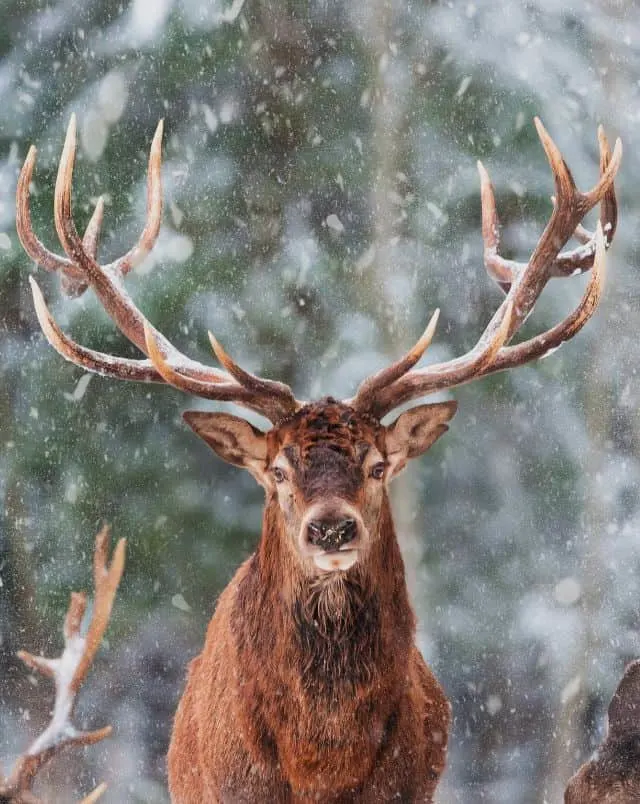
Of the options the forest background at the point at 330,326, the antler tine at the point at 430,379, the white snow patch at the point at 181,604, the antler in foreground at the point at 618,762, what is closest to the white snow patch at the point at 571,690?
the forest background at the point at 330,326

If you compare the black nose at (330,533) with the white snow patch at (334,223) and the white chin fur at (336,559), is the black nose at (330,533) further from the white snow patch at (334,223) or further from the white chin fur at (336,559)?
the white snow patch at (334,223)

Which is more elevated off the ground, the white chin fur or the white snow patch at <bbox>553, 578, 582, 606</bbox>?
the white chin fur

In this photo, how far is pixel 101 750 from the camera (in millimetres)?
7180

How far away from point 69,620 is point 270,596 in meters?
0.60

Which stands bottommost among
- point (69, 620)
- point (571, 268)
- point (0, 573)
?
point (0, 573)

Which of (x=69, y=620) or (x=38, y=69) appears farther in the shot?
(x=38, y=69)

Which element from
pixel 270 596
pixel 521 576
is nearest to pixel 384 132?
pixel 521 576

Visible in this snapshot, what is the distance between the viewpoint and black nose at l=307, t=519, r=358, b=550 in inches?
135

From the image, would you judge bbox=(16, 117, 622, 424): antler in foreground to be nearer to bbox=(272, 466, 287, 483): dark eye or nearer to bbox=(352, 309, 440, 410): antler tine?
bbox=(352, 309, 440, 410): antler tine

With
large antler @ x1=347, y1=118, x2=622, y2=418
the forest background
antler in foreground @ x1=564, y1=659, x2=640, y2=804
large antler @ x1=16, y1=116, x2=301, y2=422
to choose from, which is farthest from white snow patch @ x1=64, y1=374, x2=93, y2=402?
antler in foreground @ x1=564, y1=659, x2=640, y2=804

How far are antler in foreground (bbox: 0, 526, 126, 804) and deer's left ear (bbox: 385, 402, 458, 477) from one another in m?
0.90

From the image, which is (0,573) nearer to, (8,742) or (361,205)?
(8,742)

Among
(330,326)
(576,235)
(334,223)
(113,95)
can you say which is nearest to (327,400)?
(576,235)

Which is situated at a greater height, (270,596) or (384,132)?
(270,596)
